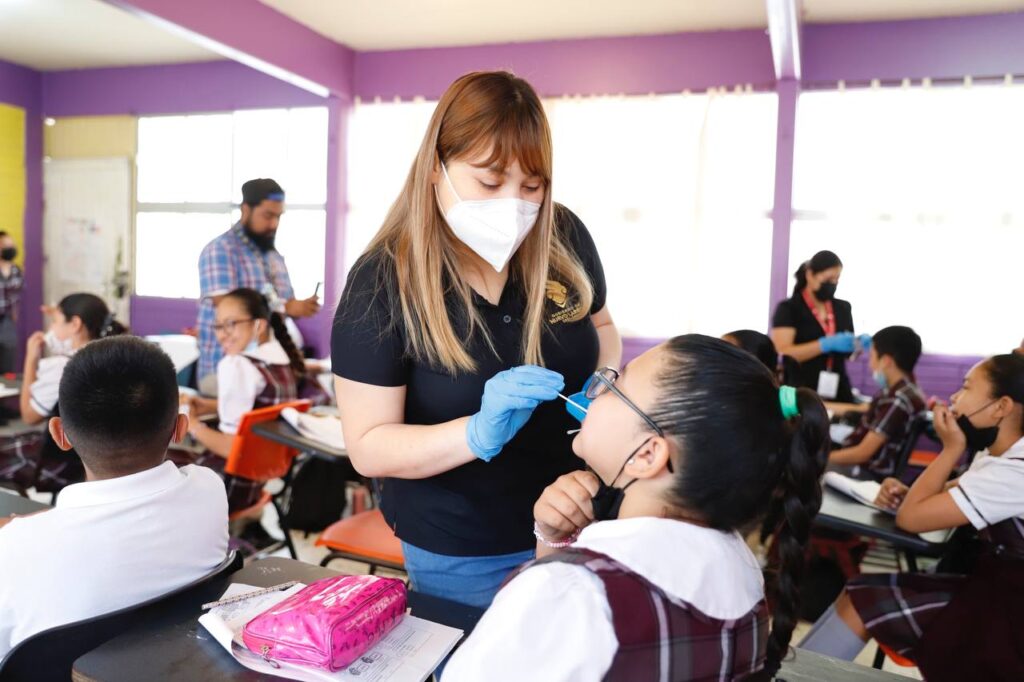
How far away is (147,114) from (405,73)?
2.53 meters

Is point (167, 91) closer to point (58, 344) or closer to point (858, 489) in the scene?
point (58, 344)

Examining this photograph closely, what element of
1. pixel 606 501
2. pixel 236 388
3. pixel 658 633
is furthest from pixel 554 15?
pixel 658 633

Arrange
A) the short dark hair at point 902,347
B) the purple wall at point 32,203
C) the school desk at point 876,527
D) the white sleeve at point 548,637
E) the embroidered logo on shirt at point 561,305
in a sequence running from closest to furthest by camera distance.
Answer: the white sleeve at point 548,637
the embroidered logo on shirt at point 561,305
the school desk at point 876,527
the short dark hair at point 902,347
the purple wall at point 32,203

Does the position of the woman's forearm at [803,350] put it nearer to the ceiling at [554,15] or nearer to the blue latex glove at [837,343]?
the blue latex glove at [837,343]

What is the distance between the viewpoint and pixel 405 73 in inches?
228

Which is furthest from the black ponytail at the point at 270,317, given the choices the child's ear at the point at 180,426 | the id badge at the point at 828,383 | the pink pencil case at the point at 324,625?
the id badge at the point at 828,383

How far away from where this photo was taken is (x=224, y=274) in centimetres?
344

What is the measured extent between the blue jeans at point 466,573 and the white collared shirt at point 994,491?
3.89 feet

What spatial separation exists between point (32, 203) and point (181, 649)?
747 cm

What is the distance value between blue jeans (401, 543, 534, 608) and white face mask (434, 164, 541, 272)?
1.64ft

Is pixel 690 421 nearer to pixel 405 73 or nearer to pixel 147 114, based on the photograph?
pixel 405 73

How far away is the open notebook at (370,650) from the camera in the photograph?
0.99 metres

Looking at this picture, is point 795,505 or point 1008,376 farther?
point 1008,376

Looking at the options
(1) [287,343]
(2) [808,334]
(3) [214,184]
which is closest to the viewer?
(1) [287,343]
